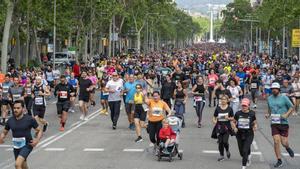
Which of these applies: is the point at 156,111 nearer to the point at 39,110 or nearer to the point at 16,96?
the point at 39,110

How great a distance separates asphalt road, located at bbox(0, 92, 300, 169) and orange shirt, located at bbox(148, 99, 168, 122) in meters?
0.76

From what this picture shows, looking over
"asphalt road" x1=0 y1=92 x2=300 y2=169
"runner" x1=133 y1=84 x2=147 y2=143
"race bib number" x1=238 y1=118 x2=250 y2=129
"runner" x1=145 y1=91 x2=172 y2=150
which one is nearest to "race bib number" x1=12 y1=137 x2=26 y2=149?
"asphalt road" x1=0 y1=92 x2=300 y2=169

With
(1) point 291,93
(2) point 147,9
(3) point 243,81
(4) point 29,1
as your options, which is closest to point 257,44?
(2) point 147,9

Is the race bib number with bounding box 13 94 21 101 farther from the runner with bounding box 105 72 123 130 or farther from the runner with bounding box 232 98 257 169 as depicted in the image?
the runner with bounding box 232 98 257 169

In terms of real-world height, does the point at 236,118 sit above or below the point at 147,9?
below

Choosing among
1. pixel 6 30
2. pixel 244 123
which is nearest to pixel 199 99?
pixel 244 123

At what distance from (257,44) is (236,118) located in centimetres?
10751

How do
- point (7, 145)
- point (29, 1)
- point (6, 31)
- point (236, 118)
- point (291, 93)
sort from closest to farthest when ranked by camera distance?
1. point (236, 118)
2. point (7, 145)
3. point (291, 93)
4. point (6, 31)
5. point (29, 1)

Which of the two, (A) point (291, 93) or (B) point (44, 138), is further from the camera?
(A) point (291, 93)

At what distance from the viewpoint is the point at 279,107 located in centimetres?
1455

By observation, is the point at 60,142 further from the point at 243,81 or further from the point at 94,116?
the point at 243,81

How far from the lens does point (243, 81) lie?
31.8m

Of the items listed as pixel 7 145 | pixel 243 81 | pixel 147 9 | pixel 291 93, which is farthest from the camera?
pixel 147 9

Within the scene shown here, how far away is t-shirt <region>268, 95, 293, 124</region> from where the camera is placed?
14.5 m
